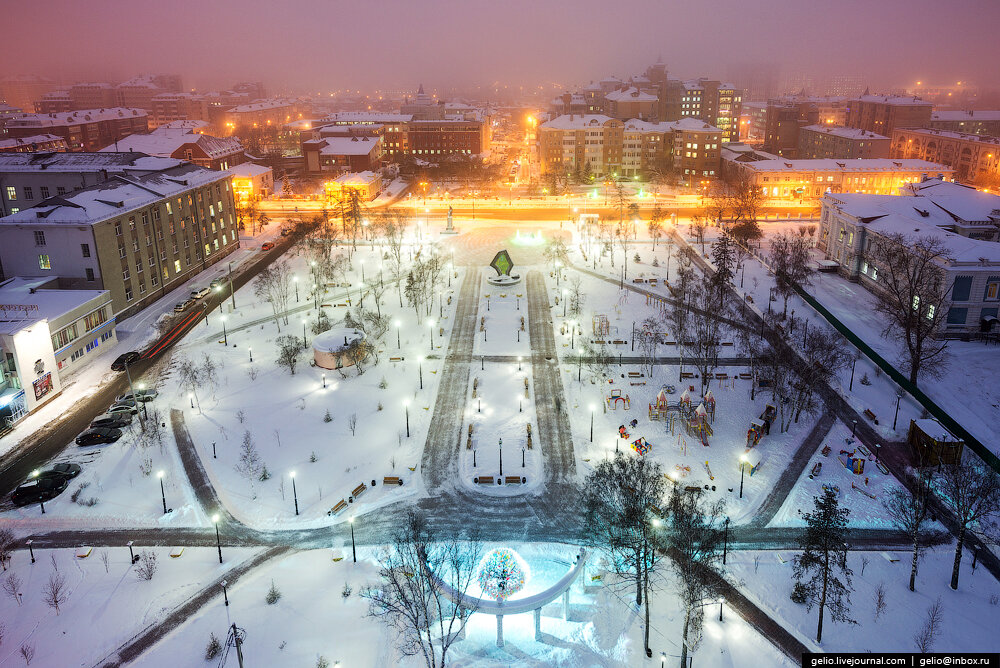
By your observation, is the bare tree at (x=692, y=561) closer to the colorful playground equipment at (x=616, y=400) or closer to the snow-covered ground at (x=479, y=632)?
the snow-covered ground at (x=479, y=632)

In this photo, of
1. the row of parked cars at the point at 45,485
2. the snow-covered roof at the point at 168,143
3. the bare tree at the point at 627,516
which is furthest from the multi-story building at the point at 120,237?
the snow-covered roof at the point at 168,143

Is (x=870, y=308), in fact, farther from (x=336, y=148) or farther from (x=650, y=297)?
(x=336, y=148)

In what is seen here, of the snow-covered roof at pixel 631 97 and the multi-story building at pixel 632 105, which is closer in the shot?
the multi-story building at pixel 632 105

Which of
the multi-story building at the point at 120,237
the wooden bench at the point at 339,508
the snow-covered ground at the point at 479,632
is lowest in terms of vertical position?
the snow-covered ground at the point at 479,632

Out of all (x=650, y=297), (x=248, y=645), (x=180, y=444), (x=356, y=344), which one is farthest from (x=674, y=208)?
(x=248, y=645)

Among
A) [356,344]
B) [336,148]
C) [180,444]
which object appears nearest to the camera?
[180,444]

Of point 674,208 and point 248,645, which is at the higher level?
point 674,208

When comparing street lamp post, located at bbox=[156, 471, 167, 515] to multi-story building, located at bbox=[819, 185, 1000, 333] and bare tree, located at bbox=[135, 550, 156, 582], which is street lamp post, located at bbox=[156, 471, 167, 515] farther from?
multi-story building, located at bbox=[819, 185, 1000, 333]

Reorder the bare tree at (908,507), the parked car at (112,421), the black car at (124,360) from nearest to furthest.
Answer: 1. the bare tree at (908,507)
2. the parked car at (112,421)
3. the black car at (124,360)
